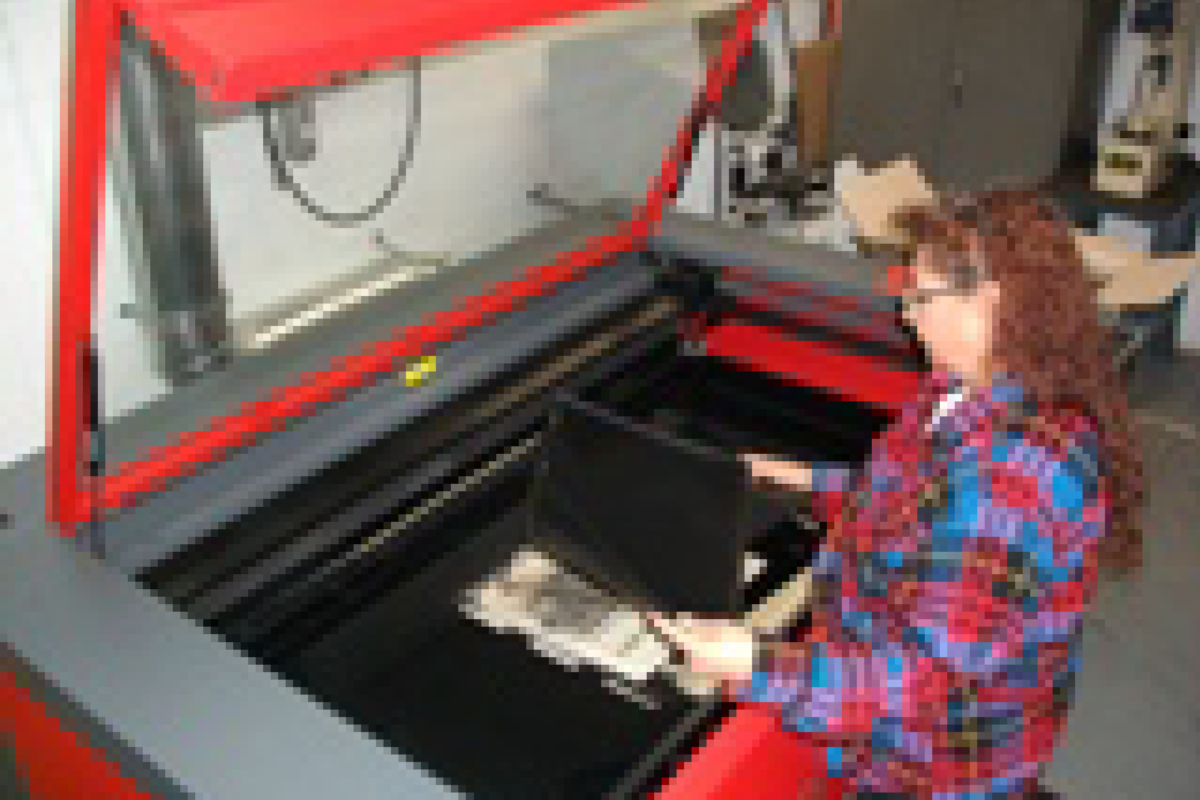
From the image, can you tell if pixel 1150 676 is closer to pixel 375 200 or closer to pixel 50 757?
pixel 375 200

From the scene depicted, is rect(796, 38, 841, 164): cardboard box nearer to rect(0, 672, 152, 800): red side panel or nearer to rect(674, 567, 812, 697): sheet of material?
rect(674, 567, 812, 697): sheet of material

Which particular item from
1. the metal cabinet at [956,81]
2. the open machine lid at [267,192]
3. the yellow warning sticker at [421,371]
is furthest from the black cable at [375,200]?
the metal cabinet at [956,81]

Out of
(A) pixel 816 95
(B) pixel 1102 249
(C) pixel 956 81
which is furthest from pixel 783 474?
(C) pixel 956 81

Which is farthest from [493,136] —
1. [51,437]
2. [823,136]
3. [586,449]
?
[823,136]

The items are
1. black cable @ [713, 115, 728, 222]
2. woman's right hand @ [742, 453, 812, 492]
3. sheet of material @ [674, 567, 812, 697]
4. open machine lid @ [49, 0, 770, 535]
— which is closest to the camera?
open machine lid @ [49, 0, 770, 535]

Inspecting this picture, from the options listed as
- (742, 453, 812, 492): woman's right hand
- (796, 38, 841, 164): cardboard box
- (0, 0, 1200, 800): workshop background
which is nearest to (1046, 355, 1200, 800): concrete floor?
(0, 0, 1200, 800): workshop background

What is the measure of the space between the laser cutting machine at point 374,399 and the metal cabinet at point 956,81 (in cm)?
127

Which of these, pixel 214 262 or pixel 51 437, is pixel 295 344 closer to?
pixel 214 262

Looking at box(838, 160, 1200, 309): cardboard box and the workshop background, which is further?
box(838, 160, 1200, 309): cardboard box

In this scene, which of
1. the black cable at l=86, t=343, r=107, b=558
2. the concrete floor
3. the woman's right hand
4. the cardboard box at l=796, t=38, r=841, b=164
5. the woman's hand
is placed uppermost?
the cardboard box at l=796, t=38, r=841, b=164

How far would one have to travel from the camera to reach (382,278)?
1483mm

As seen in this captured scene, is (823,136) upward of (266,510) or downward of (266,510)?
upward

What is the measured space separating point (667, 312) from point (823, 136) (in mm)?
1357

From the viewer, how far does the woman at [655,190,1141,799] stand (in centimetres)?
93
